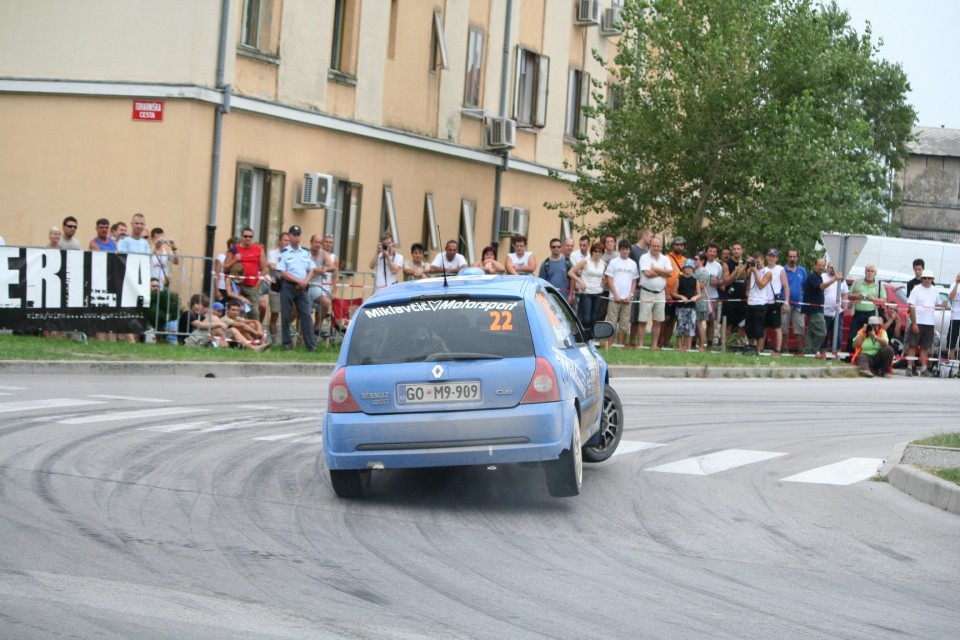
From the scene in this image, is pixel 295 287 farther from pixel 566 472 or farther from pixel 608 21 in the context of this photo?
pixel 608 21

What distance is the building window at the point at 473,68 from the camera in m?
35.8

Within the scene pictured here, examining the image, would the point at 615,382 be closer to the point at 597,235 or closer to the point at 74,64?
the point at 74,64

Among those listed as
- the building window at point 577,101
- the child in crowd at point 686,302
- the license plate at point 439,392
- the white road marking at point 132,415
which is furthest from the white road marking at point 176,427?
the building window at point 577,101

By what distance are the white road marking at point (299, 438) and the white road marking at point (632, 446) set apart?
2.61 m

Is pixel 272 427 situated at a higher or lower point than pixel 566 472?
lower

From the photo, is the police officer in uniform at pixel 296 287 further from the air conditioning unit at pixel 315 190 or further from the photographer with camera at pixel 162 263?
the air conditioning unit at pixel 315 190

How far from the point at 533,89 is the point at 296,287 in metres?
18.0

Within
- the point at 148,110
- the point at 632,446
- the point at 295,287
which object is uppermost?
the point at 148,110

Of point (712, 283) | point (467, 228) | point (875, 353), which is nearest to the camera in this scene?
point (875, 353)

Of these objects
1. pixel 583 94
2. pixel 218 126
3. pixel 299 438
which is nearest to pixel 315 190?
pixel 218 126

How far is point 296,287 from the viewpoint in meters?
22.7

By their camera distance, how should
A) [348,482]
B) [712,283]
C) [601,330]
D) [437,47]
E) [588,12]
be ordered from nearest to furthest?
[348,482], [601,330], [712,283], [437,47], [588,12]

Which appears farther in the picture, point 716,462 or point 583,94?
point 583,94

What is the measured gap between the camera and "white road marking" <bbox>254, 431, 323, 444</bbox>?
43.4 ft
